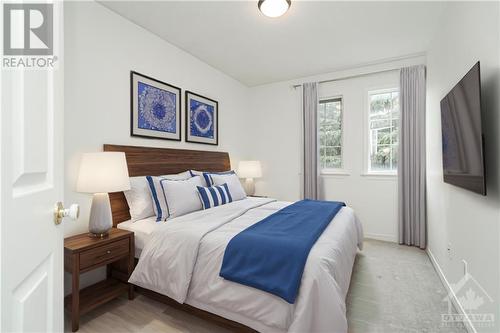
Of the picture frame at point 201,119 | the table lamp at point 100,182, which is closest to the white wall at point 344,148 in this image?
the picture frame at point 201,119

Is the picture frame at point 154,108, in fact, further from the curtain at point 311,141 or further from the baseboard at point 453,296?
the baseboard at point 453,296

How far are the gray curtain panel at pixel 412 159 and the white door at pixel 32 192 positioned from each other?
12.9ft

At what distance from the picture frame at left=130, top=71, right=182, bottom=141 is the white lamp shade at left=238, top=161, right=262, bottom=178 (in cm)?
137

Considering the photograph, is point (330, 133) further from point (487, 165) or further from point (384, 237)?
point (487, 165)

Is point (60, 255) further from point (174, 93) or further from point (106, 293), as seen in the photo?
point (174, 93)

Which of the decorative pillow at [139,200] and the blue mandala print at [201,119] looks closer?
the decorative pillow at [139,200]

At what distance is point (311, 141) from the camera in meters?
4.20

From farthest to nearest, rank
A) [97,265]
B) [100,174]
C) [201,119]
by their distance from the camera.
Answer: [201,119], [100,174], [97,265]

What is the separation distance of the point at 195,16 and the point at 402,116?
3089 mm

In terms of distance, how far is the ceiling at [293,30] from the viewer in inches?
96.2

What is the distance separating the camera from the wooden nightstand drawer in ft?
5.89

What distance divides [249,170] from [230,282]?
2745 millimetres

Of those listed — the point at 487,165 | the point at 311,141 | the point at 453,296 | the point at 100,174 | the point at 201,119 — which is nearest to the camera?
the point at 487,165

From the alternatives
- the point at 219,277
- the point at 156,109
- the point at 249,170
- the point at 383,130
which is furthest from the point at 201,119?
the point at 383,130
